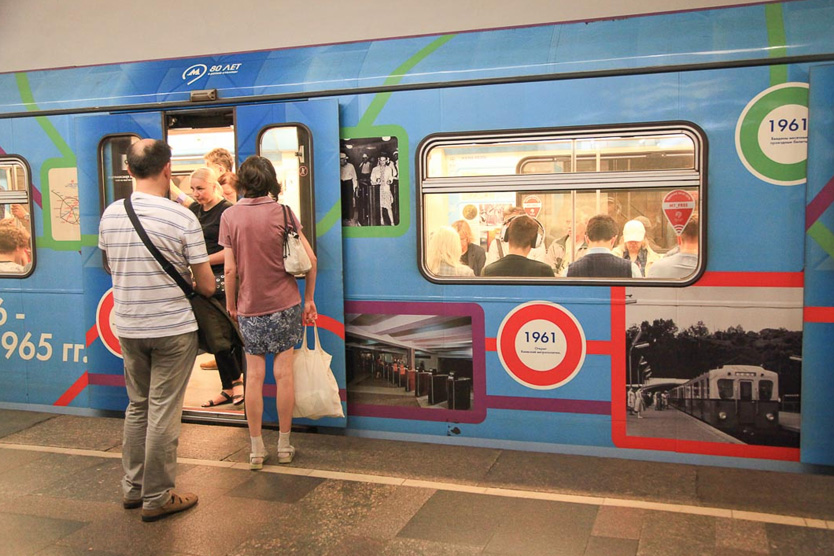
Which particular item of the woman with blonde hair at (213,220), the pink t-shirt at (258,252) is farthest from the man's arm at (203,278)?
the woman with blonde hair at (213,220)

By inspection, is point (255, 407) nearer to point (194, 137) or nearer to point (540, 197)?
point (540, 197)

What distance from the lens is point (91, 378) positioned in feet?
18.9

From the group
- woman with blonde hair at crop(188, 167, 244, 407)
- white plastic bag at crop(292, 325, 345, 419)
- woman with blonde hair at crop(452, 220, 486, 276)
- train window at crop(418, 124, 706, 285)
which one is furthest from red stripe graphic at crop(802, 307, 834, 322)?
woman with blonde hair at crop(188, 167, 244, 407)

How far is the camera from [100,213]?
18.5 feet

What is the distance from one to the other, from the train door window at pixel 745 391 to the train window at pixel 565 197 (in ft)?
2.17

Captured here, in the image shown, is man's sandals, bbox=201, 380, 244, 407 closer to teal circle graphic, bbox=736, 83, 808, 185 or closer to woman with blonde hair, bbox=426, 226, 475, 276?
woman with blonde hair, bbox=426, 226, 475, 276

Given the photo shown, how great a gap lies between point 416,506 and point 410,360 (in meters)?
1.17

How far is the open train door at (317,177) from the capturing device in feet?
16.5

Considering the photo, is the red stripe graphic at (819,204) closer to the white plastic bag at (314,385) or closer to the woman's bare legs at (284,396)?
the white plastic bag at (314,385)

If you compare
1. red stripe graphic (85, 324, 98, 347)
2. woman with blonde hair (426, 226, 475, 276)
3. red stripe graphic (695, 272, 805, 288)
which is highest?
woman with blonde hair (426, 226, 475, 276)

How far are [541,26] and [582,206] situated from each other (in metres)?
1.15

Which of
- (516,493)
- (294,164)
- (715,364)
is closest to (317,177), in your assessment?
(294,164)

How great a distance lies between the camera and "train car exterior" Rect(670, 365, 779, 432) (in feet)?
13.9

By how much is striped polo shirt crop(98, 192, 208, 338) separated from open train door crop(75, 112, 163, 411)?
6.14ft
